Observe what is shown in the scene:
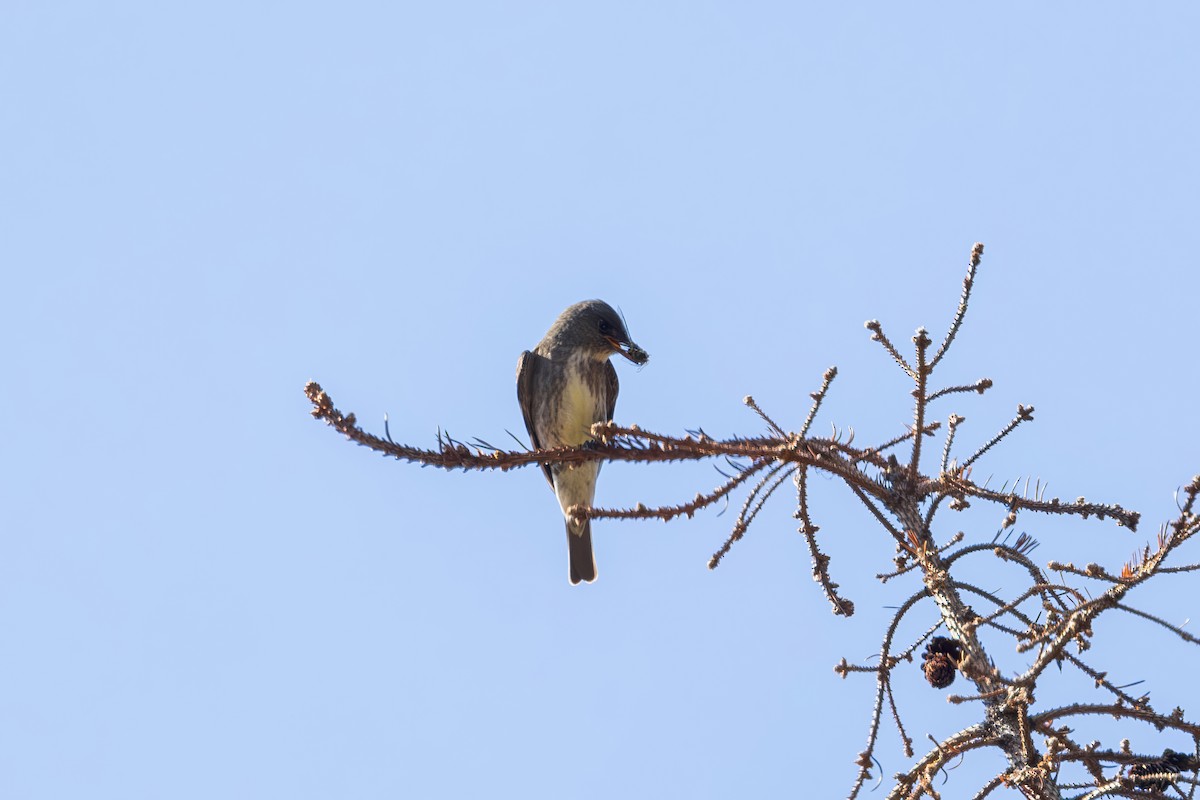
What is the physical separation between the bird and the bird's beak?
0.04ft

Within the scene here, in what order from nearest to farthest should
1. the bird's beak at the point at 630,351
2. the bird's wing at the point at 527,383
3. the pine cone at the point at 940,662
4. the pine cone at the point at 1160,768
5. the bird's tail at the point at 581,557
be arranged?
the pine cone at the point at 1160,768 < the pine cone at the point at 940,662 < the bird's beak at the point at 630,351 < the bird's wing at the point at 527,383 < the bird's tail at the point at 581,557

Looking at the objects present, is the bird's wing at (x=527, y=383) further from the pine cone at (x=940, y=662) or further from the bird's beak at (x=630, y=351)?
the pine cone at (x=940, y=662)

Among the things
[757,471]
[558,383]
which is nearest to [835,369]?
[757,471]

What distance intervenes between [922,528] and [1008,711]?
2.21ft

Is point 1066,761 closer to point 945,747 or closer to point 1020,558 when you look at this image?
point 945,747

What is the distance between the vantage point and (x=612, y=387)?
8.43 m

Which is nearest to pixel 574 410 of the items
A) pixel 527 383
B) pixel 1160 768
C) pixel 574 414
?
pixel 574 414

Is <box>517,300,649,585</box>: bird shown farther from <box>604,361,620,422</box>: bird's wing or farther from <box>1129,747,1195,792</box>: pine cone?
<box>1129,747,1195,792</box>: pine cone

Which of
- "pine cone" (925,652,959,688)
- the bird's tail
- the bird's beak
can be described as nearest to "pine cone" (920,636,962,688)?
"pine cone" (925,652,959,688)

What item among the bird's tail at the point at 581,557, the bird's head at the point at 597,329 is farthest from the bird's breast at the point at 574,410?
the bird's tail at the point at 581,557

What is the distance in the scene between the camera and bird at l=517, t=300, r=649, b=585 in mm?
7949

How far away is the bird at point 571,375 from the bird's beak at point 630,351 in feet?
0.04

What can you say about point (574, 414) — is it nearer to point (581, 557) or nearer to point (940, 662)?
point (581, 557)

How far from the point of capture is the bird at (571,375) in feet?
26.1
